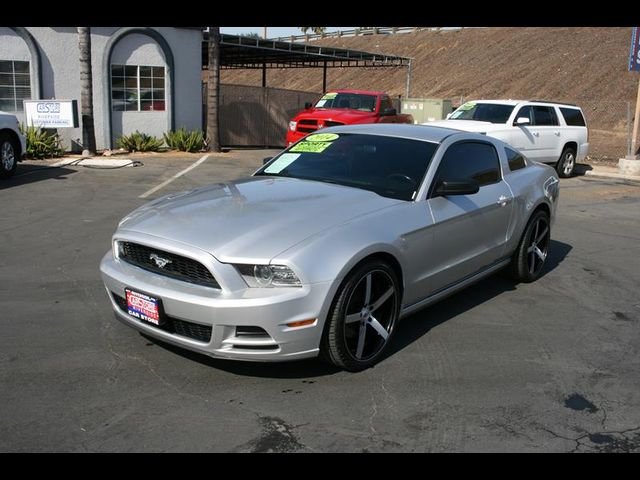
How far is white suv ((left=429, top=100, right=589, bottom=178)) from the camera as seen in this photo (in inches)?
556

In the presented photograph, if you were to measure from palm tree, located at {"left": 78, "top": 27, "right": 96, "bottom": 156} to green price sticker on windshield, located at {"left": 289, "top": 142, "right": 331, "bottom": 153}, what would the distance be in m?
11.7

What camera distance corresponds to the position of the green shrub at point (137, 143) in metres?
17.3

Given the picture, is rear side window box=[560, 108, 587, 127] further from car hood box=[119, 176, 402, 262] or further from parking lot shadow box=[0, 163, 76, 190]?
car hood box=[119, 176, 402, 262]

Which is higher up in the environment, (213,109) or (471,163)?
(213,109)

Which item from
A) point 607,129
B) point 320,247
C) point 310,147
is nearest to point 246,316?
point 320,247

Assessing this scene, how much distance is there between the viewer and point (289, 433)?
3.43 m

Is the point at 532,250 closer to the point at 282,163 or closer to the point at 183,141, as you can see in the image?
the point at 282,163

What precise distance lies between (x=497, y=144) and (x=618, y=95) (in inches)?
1304

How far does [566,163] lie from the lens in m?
15.8

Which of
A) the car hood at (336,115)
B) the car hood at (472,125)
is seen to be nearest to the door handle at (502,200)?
the car hood at (472,125)

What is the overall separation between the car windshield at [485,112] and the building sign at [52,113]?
9095 mm

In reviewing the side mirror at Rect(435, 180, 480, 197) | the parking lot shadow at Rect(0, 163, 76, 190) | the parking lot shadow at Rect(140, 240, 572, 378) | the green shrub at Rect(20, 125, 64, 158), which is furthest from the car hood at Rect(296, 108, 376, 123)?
the side mirror at Rect(435, 180, 480, 197)

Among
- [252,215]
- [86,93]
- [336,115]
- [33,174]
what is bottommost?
[33,174]

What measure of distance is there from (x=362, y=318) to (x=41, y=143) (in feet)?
43.7
